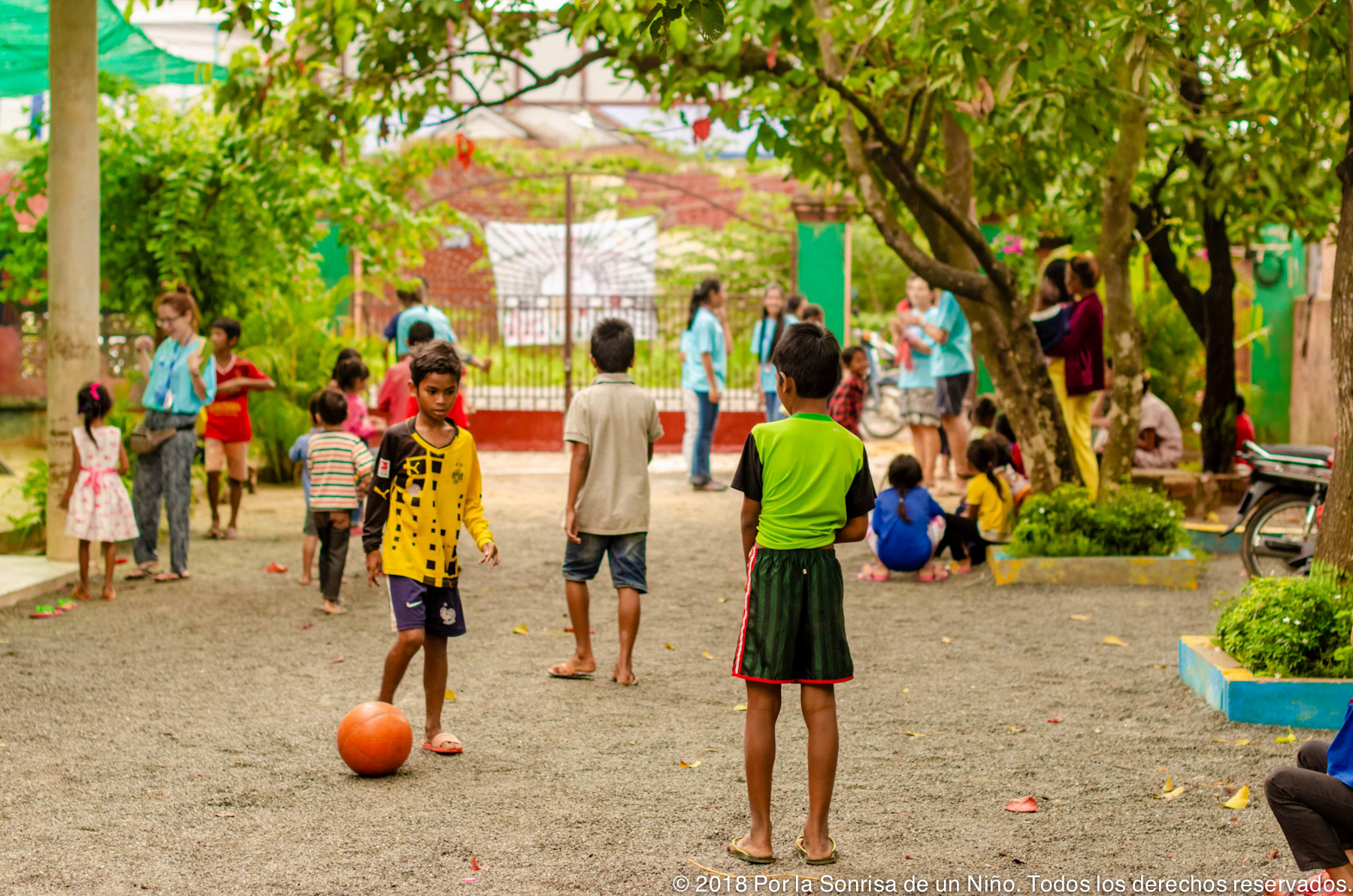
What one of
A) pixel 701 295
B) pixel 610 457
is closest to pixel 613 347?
pixel 610 457

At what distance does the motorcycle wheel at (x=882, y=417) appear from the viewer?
19109mm

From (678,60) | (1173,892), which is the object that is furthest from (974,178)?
(1173,892)

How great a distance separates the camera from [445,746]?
5.03 metres

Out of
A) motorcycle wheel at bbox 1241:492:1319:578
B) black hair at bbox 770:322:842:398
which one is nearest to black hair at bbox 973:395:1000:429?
motorcycle wheel at bbox 1241:492:1319:578

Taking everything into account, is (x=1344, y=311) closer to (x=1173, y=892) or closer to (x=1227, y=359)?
(x=1173, y=892)

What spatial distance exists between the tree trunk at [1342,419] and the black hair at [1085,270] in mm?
3406

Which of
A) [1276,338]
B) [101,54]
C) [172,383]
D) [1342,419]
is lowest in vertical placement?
[1342,419]

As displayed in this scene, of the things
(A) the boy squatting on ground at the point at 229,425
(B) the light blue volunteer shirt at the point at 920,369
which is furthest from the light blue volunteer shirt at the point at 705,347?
(A) the boy squatting on ground at the point at 229,425

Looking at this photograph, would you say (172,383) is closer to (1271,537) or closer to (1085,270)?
(1085,270)

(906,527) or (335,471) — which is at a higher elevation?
(335,471)

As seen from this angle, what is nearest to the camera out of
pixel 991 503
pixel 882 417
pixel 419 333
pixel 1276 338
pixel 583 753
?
pixel 583 753

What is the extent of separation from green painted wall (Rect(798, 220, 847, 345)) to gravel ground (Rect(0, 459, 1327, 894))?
9.37m

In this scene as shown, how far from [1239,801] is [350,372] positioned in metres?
6.43

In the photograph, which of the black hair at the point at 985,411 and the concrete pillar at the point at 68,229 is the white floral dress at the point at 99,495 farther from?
the black hair at the point at 985,411
